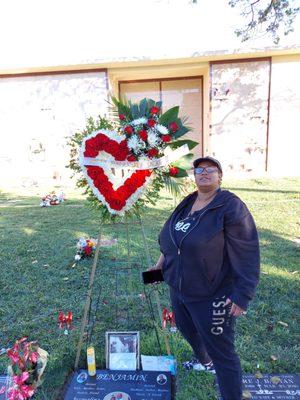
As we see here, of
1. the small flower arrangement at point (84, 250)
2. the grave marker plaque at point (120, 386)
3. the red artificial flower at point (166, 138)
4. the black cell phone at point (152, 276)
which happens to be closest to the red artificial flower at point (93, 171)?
the red artificial flower at point (166, 138)

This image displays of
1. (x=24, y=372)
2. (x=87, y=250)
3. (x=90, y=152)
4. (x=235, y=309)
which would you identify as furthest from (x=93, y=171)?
(x=87, y=250)

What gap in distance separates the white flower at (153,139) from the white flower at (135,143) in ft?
0.17


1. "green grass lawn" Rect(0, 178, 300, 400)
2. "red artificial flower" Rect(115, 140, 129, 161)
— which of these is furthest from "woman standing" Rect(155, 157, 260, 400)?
"green grass lawn" Rect(0, 178, 300, 400)

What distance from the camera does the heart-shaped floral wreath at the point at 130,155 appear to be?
2.36 metres

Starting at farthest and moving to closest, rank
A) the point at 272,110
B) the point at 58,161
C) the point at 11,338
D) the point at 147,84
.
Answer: the point at 147,84, the point at 58,161, the point at 272,110, the point at 11,338

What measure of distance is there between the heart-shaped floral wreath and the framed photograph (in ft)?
3.29

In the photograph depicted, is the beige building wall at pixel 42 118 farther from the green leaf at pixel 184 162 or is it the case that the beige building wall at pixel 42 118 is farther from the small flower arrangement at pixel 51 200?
the green leaf at pixel 184 162

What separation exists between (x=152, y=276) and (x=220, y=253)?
0.76 meters

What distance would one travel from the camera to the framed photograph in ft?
8.86

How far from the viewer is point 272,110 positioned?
11.9m

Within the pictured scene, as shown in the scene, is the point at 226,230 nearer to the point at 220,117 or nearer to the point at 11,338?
the point at 11,338

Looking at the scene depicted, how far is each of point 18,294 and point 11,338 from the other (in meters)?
0.93

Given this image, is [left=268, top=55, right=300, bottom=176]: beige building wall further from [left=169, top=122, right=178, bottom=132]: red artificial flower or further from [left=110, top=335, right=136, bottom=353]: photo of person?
[left=110, top=335, right=136, bottom=353]: photo of person

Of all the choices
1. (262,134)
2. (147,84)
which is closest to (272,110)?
(262,134)
